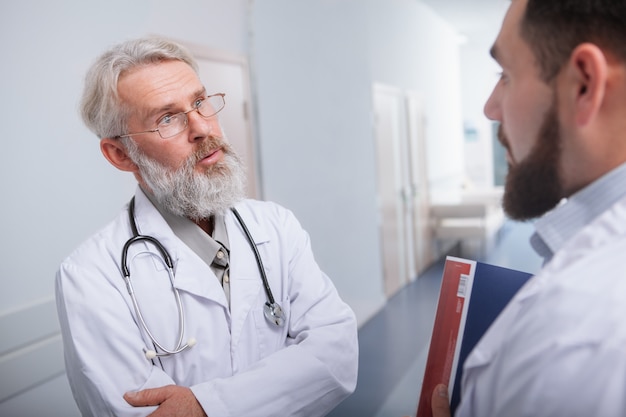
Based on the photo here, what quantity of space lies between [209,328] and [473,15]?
18.5ft

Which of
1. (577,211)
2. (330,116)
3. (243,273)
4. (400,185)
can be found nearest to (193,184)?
(243,273)

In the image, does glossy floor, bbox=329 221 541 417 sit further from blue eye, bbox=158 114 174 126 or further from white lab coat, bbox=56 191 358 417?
blue eye, bbox=158 114 174 126

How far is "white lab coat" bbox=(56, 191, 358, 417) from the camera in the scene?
87 cm

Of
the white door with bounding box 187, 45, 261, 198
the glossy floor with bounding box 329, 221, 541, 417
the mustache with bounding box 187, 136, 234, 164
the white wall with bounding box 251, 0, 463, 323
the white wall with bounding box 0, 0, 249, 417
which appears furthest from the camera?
the white wall with bounding box 251, 0, 463, 323

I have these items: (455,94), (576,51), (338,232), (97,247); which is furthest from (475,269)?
(455,94)

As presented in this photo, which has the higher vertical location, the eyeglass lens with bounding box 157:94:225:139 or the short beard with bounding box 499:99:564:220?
the eyeglass lens with bounding box 157:94:225:139

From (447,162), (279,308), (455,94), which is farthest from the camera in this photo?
(455,94)

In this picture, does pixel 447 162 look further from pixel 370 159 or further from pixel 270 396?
pixel 270 396

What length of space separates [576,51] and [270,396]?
0.70 meters

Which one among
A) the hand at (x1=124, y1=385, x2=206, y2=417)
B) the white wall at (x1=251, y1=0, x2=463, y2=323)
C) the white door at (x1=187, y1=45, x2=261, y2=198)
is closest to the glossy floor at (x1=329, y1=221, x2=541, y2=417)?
the white wall at (x1=251, y1=0, x2=463, y2=323)

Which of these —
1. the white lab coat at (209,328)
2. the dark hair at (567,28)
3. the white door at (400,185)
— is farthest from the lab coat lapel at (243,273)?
the white door at (400,185)

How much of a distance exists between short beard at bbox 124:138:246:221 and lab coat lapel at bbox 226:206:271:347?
0.06 meters

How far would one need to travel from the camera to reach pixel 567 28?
56cm

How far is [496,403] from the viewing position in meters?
0.52
